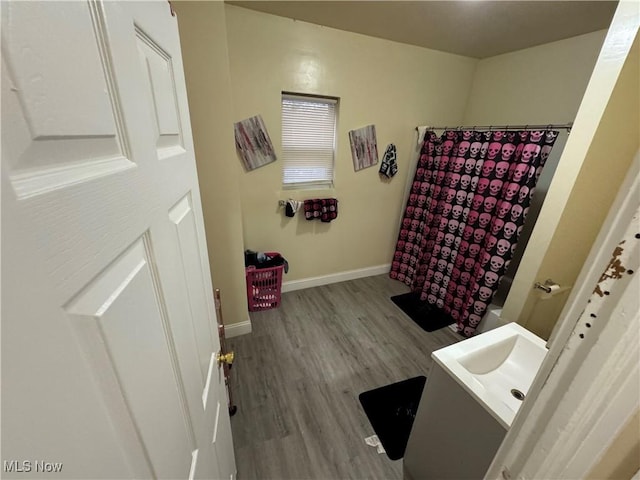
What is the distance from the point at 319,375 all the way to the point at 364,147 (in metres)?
2.01

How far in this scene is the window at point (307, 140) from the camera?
2.15m

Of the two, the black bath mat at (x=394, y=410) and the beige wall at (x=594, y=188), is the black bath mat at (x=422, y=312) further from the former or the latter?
the beige wall at (x=594, y=188)

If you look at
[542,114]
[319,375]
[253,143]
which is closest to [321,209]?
[253,143]

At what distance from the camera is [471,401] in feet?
2.80

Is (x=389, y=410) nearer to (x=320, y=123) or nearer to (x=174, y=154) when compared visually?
(x=174, y=154)

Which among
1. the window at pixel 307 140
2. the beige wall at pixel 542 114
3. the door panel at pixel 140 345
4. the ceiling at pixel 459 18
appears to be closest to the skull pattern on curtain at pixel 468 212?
the beige wall at pixel 542 114

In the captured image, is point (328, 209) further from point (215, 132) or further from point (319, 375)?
point (319, 375)

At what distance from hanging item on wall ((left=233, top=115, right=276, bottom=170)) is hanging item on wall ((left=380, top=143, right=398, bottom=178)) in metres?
1.12

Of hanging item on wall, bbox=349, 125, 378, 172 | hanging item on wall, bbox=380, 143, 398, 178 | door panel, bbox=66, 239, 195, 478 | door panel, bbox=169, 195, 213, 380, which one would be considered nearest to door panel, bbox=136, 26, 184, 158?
door panel, bbox=169, 195, 213, 380

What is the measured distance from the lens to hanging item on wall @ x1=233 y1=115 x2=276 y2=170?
1956 mm

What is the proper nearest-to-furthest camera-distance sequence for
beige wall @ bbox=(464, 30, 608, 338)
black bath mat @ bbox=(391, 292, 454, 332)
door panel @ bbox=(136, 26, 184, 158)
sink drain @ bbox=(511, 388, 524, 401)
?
door panel @ bbox=(136, 26, 184, 158) → sink drain @ bbox=(511, 388, 524, 401) → beige wall @ bbox=(464, 30, 608, 338) → black bath mat @ bbox=(391, 292, 454, 332)

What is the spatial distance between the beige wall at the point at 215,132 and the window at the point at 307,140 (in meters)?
0.76

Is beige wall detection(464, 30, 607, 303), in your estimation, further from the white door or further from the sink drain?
the white door

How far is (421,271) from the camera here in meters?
2.61
